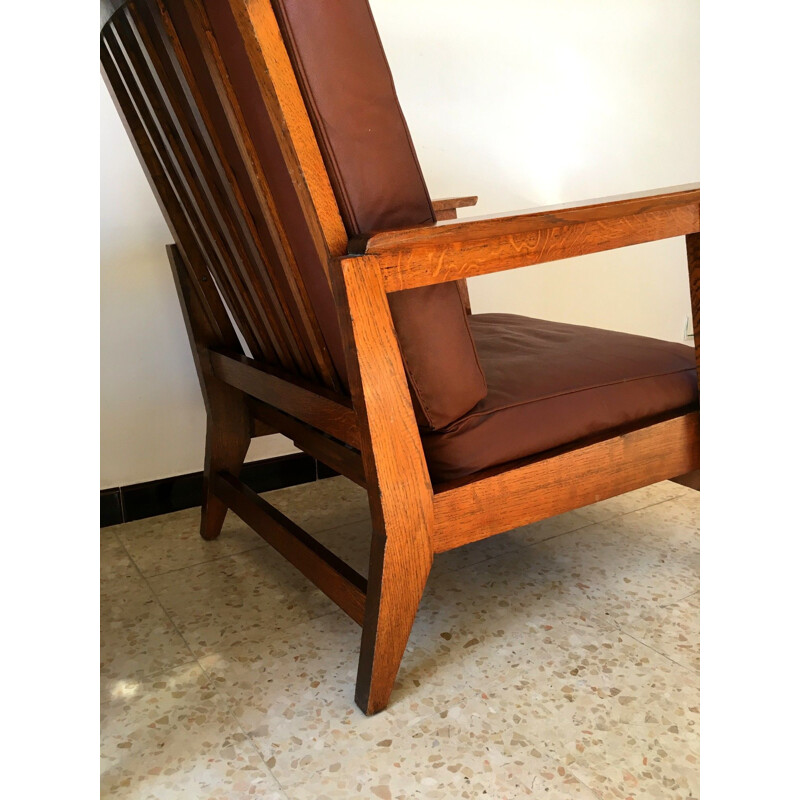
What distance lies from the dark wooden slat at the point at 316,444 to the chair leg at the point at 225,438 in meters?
0.05

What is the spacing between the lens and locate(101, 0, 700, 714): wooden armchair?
102 centimetres

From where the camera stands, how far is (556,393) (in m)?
1.24

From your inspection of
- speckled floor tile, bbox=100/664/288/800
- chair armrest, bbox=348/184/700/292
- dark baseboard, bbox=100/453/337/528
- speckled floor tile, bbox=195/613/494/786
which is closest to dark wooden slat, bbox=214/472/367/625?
speckled floor tile, bbox=195/613/494/786

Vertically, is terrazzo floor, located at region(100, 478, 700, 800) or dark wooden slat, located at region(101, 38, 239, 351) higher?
dark wooden slat, located at region(101, 38, 239, 351)

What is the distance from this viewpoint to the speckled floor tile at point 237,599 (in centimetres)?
145

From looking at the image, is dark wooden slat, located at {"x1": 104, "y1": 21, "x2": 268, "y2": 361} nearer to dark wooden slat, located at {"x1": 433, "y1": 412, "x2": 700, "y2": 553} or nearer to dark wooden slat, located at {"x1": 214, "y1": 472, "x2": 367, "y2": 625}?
dark wooden slat, located at {"x1": 214, "y1": 472, "x2": 367, "y2": 625}

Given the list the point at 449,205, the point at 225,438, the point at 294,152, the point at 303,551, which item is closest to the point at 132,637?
the point at 303,551

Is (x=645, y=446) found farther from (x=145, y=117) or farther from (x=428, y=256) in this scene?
(x=145, y=117)

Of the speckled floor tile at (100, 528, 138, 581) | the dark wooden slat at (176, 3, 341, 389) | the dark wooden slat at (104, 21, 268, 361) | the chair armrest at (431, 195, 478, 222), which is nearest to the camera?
the dark wooden slat at (176, 3, 341, 389)

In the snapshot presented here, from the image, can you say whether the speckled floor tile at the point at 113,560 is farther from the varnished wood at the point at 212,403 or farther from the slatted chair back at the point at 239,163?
the slatted chair back at the point at 239,163

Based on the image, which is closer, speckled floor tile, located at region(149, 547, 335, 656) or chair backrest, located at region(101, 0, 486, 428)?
chair backrest, located at region(101, 0, 486, 428)

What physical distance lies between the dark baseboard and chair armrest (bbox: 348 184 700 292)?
1188 mm

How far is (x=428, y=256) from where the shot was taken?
1051 mm
